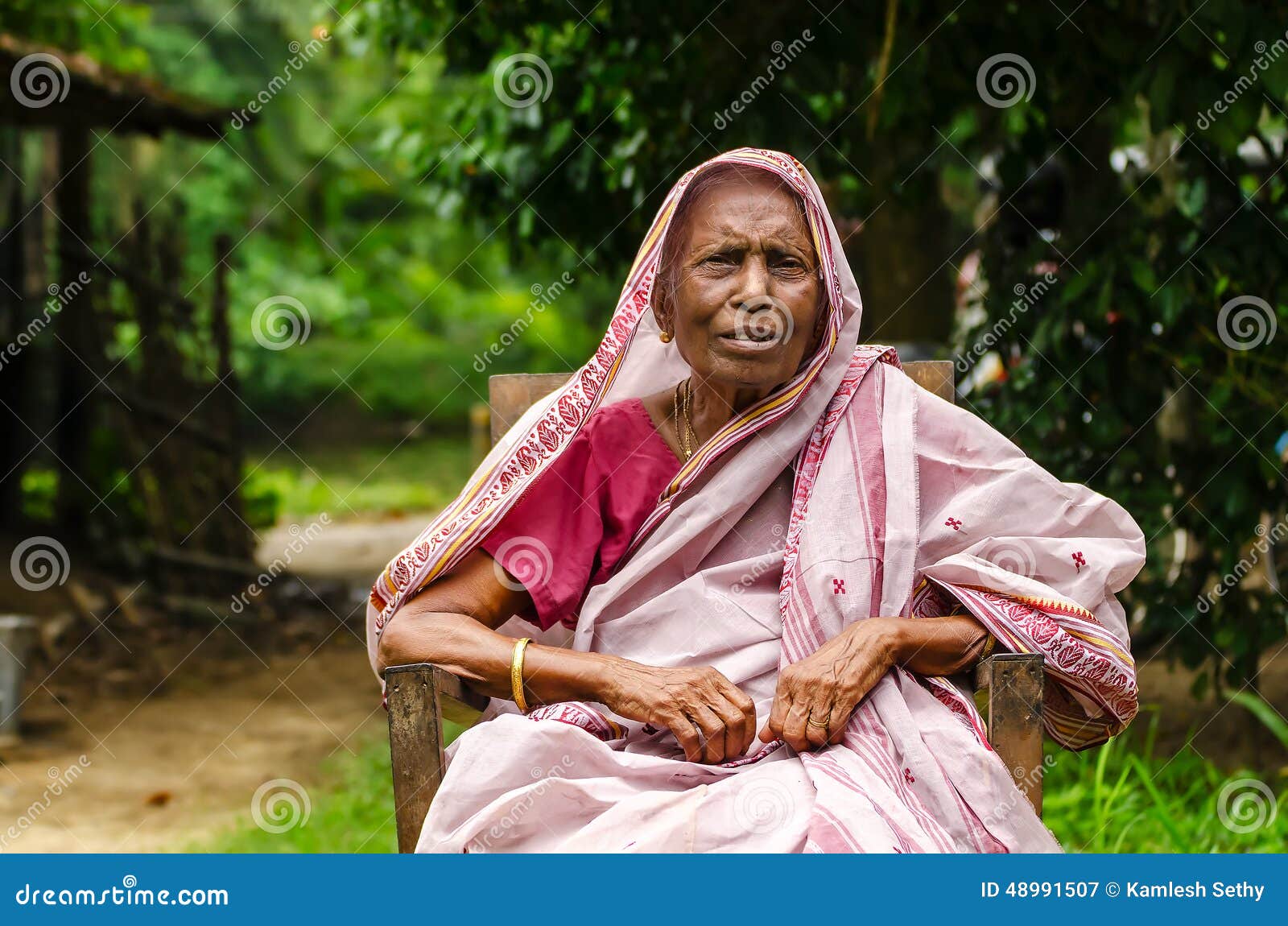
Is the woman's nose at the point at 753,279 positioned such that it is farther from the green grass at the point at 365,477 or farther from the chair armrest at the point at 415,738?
the green grass at the point at 365,477

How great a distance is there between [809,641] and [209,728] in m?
4.02

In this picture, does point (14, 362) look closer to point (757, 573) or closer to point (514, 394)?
point (514, 394)

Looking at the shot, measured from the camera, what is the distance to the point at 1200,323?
3.95 m

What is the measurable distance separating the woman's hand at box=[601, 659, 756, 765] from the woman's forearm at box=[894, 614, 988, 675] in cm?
29

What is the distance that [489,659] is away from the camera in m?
2.39

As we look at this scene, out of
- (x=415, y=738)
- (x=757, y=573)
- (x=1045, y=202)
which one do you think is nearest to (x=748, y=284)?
(x=757, y=573)

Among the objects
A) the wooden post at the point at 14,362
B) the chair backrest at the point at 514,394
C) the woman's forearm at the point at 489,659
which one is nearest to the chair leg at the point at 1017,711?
the woman's forearm at the point at 489,659

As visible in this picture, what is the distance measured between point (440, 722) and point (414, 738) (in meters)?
0.05

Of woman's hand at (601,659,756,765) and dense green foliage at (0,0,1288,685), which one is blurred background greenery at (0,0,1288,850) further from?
woman's hand at (601,659,756,765)

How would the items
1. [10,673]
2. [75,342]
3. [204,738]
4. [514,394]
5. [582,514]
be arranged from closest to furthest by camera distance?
[582,514]
[514,394]
[10,673]
[204,738]
[75,342]

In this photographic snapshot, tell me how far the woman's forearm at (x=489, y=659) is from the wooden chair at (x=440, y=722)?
2.0 inches

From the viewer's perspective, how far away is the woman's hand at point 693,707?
88.6 inches

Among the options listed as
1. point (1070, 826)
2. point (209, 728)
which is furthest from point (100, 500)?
point (1070, 826)

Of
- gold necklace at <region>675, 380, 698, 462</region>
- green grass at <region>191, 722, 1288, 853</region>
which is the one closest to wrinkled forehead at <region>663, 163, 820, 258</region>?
gold necklace at <region>675, 380, 698, 462</region>
